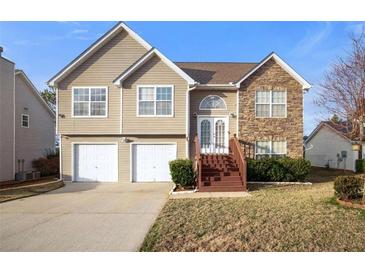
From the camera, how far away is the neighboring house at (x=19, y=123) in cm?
1786

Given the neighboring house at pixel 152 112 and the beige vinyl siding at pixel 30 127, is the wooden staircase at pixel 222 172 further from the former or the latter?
the beige vinyl siding at pixel 30 127

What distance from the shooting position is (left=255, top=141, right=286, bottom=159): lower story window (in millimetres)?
16750

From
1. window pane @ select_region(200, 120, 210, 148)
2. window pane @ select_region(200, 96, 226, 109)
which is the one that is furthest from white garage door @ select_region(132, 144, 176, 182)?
window pane @ select_region(200, 96, 226, 109)

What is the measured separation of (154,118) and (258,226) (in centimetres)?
989

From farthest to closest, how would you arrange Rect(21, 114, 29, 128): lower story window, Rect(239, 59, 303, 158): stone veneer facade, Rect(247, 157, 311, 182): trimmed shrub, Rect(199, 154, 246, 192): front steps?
1. Rect(21, 114, 29, 128): lower story window
2. Rect(239, 59, 303, 158): stone veneer facade
3. Rect(247, 157, 311, 182): trimmed shrub
4. Rect(199, 154, 246, 192): front steps

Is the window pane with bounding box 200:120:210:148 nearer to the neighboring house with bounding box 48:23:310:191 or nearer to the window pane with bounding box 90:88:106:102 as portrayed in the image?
the neighboring house with bounding box 48:23:310:191

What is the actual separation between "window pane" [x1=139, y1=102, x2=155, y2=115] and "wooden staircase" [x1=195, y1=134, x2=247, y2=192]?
368cm

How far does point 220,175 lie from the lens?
13680 millimetres

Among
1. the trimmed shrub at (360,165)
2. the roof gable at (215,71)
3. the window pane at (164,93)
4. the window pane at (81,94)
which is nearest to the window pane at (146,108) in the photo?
the window pane at (164,93)

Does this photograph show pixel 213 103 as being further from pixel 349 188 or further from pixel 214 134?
pixel 349 188

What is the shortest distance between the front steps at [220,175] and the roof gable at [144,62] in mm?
4228

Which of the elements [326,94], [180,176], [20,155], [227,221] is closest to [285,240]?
[227,221]

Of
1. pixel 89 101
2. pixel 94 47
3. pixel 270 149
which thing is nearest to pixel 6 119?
pixel 89 101

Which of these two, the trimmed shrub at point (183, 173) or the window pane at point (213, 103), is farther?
the window pane at point (213, 103)
